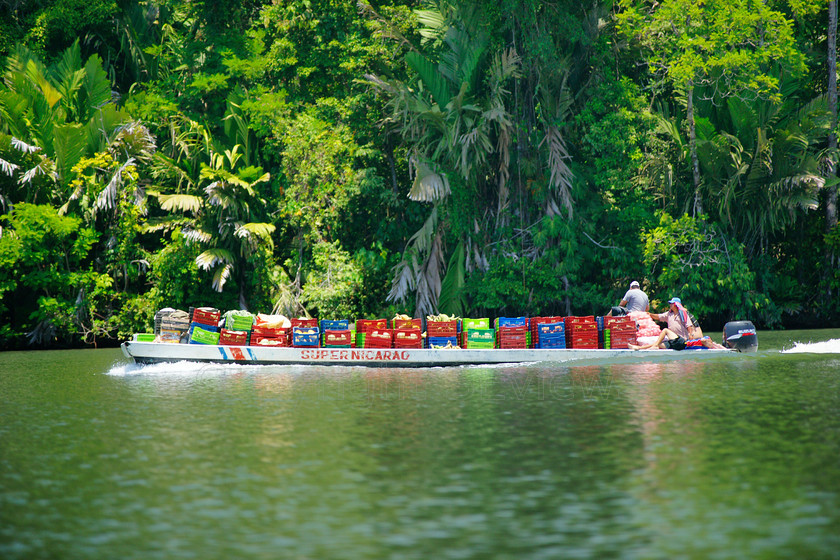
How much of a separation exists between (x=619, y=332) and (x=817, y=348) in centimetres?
600

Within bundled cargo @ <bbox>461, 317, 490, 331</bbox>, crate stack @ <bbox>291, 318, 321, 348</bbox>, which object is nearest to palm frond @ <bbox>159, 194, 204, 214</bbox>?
crate stack @ <bbox>291, 318, 321, 348</bbox>

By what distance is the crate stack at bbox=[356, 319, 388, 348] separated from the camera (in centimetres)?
2606

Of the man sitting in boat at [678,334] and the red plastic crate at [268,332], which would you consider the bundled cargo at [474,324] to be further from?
the red plastic crate at [268,332]

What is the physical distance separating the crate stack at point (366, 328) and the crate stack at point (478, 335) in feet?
7.14

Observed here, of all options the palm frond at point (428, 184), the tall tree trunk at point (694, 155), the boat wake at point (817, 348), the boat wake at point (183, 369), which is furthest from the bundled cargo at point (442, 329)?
the tall tree trunk at point (694, 155)

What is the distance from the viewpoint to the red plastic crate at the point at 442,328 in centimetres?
2577

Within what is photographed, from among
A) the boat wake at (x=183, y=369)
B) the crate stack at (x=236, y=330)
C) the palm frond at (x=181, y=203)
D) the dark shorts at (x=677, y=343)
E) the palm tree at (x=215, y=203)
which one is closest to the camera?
the boat wake at (x=183, y=369)

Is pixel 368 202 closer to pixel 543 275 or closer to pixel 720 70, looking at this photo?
pixel 543 275

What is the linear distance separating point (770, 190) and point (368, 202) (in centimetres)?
1553

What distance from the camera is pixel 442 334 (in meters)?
25.8

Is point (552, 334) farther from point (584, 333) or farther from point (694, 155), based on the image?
point (694, 155)

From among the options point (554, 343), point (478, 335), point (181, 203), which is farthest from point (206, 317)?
A: point (181, 203)

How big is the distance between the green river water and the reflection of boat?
3.97 meters

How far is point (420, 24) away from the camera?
40.2 meters
